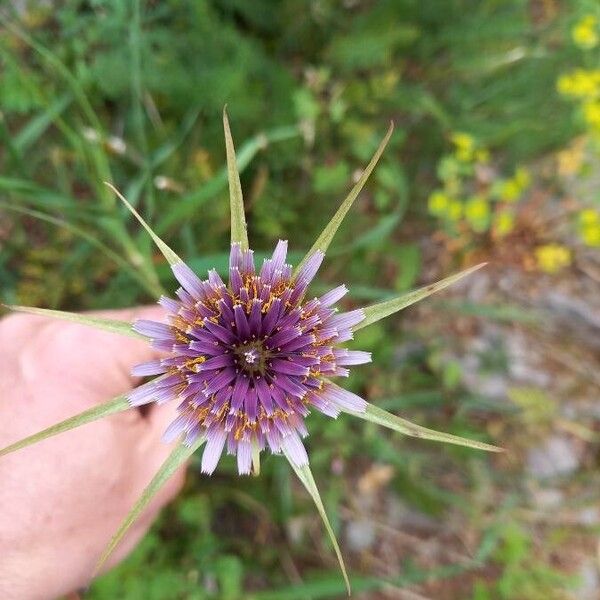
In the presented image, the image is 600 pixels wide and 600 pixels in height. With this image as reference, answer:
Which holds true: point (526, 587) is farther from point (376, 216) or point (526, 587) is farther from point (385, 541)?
point (376, 216)

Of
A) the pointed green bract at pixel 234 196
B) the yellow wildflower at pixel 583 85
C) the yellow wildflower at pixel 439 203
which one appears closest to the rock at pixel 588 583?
the yellow wildflower at pixel 439 203

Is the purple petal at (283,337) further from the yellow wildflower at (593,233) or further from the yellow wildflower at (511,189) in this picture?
the yellow wildflower at (593,233)

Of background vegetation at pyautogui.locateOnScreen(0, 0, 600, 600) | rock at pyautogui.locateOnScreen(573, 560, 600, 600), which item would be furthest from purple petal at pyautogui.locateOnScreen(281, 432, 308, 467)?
rock at pyautogui.locateOnScreen(573, 560, 600, 600)

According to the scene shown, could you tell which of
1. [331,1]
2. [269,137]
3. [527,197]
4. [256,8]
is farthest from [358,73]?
[527,197]

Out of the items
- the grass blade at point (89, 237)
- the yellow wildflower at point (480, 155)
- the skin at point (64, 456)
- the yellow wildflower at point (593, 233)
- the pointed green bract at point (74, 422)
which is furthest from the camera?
the yellow wildflower at point (480, 155)

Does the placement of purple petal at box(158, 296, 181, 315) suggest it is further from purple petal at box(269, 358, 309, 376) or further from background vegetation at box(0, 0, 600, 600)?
background vegetation at box(0, 0, 600, 600)

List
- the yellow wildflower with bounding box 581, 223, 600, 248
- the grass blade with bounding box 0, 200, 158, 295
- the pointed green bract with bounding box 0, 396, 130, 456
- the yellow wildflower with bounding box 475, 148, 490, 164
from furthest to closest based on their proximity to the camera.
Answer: the yellow wildflower with bounding box 475, 148, 490, 164, the yellow wildflower with bounding box 581, 223, 600, 248, the grass blade with bounding box 0, 200, 158, 295, the pointed green bract with bounding box 0, 396, 130, 456
